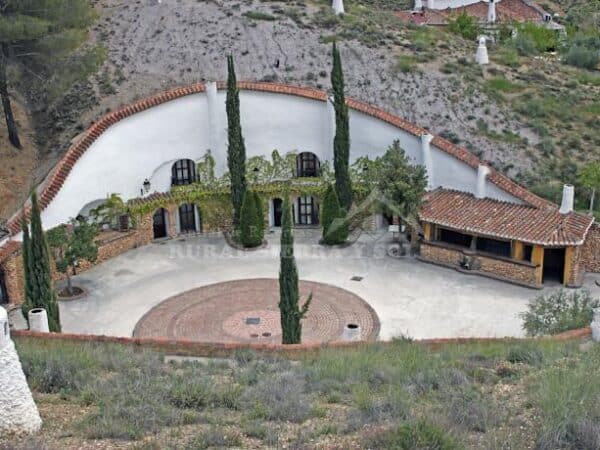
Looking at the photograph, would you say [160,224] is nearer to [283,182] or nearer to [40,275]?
[283,182]

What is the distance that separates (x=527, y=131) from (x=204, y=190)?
1382cm

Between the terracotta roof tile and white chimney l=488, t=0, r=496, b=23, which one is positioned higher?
white chimney l=488, t=0, r=496, b=23

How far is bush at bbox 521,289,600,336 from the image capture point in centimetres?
1993

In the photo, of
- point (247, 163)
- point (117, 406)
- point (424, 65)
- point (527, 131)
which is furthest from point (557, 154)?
point (117, 406)

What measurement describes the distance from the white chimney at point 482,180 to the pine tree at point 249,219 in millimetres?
8538

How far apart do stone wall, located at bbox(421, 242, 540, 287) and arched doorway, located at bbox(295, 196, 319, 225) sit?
18.0 ft

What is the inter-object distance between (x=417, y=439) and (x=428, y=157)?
2113cm

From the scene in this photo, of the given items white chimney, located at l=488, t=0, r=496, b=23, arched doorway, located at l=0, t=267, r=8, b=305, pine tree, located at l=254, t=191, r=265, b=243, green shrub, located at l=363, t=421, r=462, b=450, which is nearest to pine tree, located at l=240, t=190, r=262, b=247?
pine tree, located at l=254, t=191, r=265, b=243

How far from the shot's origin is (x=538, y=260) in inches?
1031

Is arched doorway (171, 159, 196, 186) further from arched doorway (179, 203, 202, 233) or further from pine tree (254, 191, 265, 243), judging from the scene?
pine tree (254, 191, 265, 243)

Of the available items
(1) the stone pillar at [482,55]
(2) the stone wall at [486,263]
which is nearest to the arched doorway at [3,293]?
(2) the stone wall at [486,263]

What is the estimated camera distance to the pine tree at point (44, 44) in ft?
92.1

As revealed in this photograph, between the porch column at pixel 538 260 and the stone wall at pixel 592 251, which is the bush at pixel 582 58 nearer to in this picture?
the stone wall at pixel 592 251

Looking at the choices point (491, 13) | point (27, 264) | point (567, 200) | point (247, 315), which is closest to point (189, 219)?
point (247, 315)
